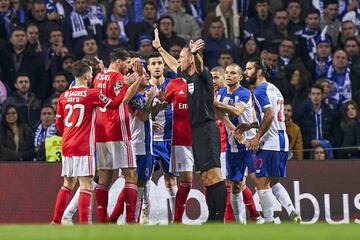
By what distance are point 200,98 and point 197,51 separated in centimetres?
74

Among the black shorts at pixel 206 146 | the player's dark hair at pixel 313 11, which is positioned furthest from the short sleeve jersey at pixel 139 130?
the player's dark hair at pixel 313 11

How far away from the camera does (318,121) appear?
2575 cm

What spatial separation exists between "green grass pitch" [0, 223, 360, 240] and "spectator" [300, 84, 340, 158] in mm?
10023

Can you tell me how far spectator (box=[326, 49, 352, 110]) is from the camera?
26.9 meters

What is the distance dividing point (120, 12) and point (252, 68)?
7010 millimetres

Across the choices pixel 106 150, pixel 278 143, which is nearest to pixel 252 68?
pixel 278 143

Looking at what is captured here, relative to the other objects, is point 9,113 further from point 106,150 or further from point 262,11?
point 262,11

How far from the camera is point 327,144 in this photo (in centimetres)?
2531

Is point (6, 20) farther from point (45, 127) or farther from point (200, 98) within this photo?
point (200, 98)

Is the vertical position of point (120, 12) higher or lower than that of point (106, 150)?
higher

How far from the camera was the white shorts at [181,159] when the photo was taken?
70.4 ft

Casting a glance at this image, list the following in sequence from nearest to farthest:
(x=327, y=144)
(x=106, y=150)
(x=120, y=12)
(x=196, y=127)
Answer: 1. (x=196, y=127)
2. (x=106, y=150)
3. (x=327, y=144)
4. (x=120, y=12)

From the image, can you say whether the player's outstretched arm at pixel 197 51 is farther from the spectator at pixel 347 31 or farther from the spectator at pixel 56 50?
the spectator at pixel 347 31

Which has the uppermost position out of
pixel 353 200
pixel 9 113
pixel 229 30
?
pixel 229 30
